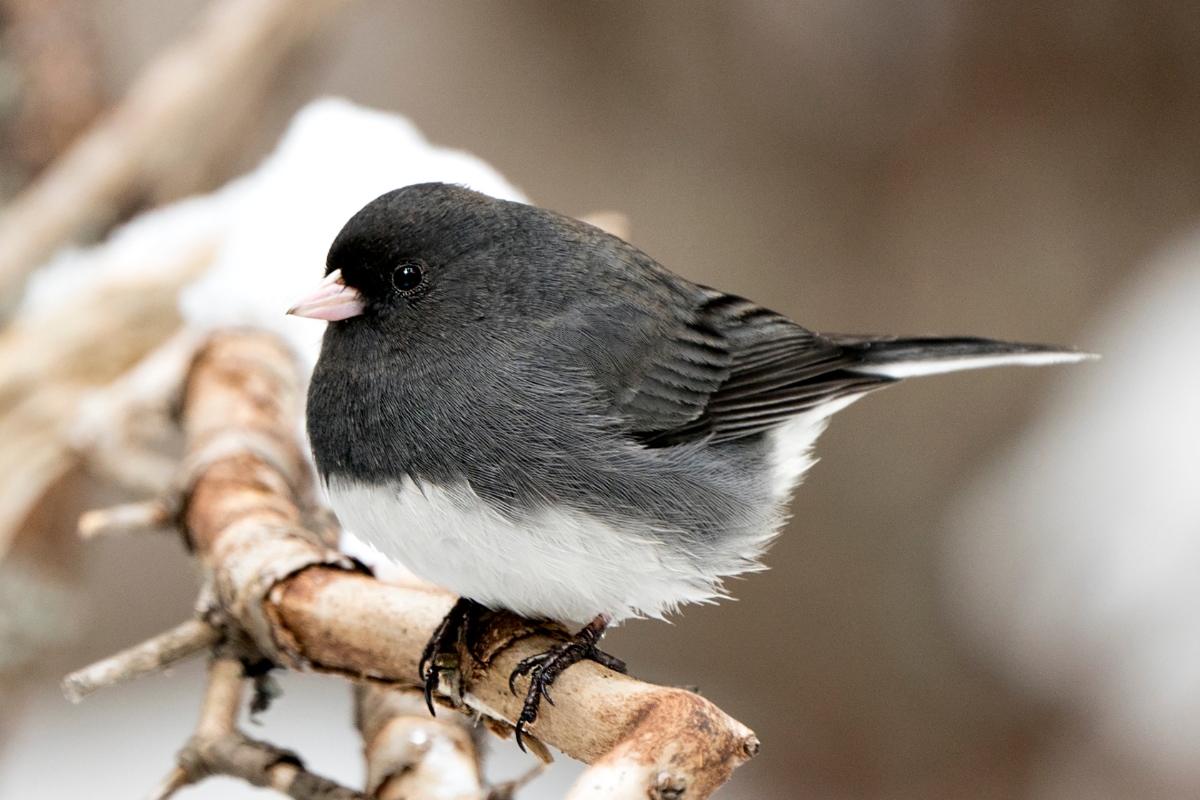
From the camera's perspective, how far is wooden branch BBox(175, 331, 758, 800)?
3.51ft

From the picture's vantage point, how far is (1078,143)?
351cm

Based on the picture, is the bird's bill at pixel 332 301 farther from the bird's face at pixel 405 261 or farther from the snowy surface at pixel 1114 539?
the snowy surface at pixel 1114 539

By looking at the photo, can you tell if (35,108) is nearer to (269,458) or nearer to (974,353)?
(269,458)

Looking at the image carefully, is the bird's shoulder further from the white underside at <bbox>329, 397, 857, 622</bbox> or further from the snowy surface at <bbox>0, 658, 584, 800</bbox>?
the snowy surface at <bbox>0, 658, 584, 800</bbox>

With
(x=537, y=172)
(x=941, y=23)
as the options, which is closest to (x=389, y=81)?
(x=537, y=172)

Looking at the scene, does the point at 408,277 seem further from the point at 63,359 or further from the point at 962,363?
the point at 63,359

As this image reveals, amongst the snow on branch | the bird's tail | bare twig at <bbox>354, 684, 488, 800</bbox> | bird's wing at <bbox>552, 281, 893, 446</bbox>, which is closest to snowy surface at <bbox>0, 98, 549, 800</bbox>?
the snow on branch

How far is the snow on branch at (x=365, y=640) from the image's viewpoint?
3.53 ft

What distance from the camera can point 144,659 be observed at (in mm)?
1580

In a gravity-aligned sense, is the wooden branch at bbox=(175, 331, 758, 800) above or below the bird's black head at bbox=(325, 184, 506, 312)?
below

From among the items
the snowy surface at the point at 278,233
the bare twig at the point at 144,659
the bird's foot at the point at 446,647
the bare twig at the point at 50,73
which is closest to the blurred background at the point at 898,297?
the bare twig at the point at 50,73

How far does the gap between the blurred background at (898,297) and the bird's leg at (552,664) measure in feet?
6.29

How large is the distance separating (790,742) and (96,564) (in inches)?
98.4

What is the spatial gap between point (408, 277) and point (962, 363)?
0.90 m
